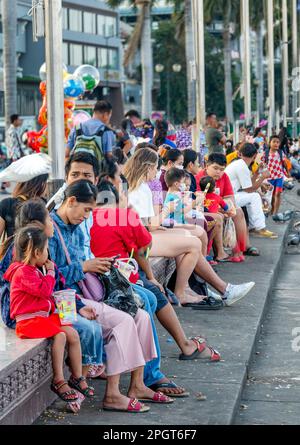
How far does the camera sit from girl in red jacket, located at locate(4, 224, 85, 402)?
5637mm

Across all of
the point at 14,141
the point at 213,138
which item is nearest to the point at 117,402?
the point at 213,138

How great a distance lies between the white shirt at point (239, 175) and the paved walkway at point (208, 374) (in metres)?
2.91

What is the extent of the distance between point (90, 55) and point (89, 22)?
2568mm

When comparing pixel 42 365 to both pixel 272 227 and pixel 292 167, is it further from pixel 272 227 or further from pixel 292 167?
pixel 292 167

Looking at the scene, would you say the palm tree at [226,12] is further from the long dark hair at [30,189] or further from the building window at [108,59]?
the long dark hair at [30,189]

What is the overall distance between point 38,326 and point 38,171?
6.31 ft

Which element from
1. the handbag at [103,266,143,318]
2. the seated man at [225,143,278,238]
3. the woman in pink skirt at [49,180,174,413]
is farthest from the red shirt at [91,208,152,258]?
the seated man at [225,143,278,238]

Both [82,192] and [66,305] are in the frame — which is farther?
[82,192]

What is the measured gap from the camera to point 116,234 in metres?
6.96

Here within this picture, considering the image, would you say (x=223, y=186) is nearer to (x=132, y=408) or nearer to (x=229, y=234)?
(x=229, y=234)

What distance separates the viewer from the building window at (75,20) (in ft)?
250

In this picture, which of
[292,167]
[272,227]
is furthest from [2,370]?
[292,167]

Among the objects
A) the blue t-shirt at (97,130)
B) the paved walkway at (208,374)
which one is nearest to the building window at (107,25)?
the blue t-shirt at (97,130)

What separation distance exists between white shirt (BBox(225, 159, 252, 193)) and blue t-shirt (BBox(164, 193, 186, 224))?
126 inches
